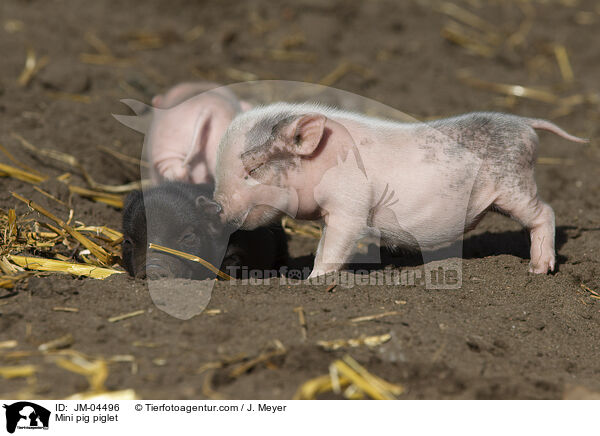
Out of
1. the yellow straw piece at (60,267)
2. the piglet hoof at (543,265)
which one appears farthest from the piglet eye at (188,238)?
the piglet hoof at (543,265)

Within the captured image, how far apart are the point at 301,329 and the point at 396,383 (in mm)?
549

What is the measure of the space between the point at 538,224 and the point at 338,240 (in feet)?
4.12

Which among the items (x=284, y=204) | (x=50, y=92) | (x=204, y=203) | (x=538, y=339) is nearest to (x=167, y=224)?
(x=204, y=203)

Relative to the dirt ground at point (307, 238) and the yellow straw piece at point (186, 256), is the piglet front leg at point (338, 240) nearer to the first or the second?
the dirt ground at point (307, 238)

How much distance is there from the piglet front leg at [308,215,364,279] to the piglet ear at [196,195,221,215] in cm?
64

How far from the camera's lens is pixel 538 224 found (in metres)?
4.44

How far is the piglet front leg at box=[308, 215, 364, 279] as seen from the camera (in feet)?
13.7

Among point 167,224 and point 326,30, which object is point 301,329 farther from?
point 326,30

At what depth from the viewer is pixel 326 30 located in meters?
9.37
